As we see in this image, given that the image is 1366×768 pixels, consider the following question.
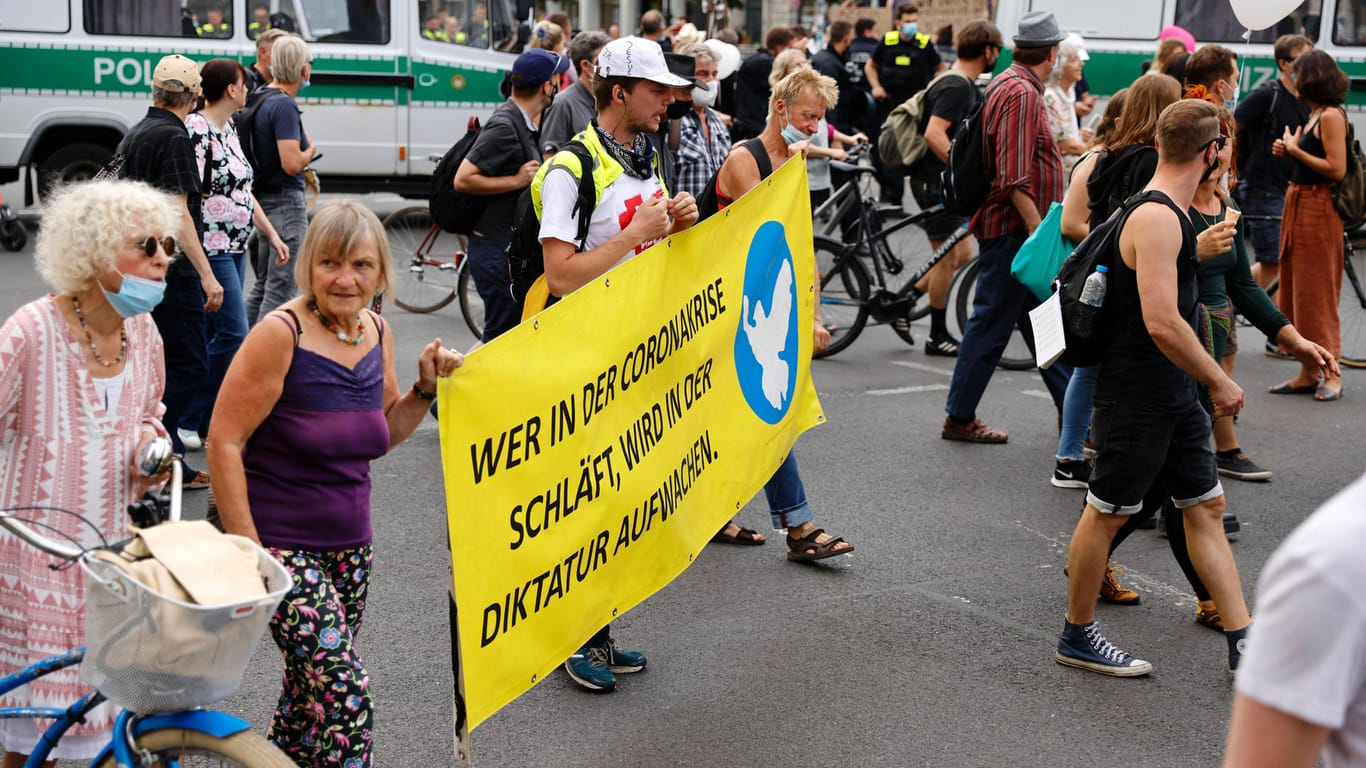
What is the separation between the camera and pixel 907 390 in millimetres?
8594

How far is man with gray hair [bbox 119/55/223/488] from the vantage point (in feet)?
19.9

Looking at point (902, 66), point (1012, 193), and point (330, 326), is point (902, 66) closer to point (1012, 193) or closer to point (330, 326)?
point (1012, 193)

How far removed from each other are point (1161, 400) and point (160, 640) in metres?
3.06

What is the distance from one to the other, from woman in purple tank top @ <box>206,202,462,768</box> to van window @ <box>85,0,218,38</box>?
1069cm

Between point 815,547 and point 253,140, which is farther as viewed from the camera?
point 253,140

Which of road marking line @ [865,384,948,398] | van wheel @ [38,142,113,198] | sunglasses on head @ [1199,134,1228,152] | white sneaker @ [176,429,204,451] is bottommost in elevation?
road marking line @ [865,384,948,398]

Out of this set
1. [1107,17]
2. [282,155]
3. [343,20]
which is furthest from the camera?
[1107,17]

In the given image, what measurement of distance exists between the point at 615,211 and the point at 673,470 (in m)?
0.76

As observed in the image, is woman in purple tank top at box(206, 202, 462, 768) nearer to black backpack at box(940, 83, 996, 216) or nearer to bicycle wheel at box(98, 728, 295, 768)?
bicycle wheel at box(98, 728, 295, 768)

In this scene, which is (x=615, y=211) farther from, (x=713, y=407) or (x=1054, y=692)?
(x=1054, y=692)

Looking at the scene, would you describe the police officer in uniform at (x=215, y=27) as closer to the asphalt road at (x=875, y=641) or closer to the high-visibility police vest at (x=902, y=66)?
the high-visibility police vest at (x=902, y=66)

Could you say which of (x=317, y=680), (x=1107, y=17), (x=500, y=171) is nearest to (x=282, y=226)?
(x=500, y=171)

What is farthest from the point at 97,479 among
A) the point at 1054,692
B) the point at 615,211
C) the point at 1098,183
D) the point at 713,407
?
the point at 1098,183

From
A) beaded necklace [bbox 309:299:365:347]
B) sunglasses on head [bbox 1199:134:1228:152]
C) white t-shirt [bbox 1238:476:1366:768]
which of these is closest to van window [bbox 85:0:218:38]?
sunglasses on head [bbox 1199:134:1228:152]
